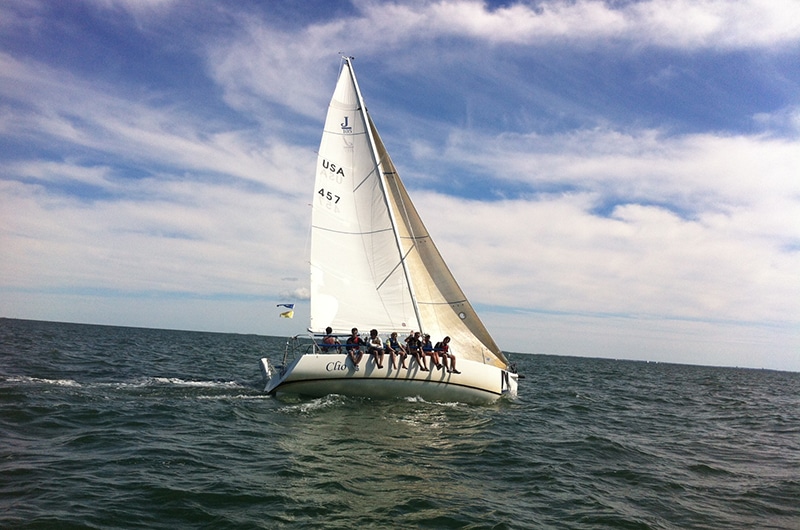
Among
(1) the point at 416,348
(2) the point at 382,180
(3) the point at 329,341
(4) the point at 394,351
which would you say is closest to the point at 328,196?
(2) the point at 382,180

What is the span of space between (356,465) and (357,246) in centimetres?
896

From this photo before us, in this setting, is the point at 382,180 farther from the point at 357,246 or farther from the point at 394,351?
the point at 394,351

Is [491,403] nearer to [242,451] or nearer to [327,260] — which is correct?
[327,260]

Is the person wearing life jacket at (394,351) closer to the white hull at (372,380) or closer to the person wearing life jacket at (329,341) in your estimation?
the white hull at (372,380)

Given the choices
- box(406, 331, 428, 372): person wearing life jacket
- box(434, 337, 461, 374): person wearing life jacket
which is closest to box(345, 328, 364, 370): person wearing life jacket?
box(406, 331, 428, 372): person wearing life jacket

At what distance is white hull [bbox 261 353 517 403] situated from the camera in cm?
1462

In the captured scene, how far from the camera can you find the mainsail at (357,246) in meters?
16.9

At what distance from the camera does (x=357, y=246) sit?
17.2m

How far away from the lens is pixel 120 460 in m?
8.50

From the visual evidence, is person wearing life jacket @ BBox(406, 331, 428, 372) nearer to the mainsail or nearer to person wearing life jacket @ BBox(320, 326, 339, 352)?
the mainsail

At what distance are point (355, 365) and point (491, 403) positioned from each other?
4550 millimetres

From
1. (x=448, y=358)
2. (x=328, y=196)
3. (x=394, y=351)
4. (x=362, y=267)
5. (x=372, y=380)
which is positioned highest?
(x=328, y=196)

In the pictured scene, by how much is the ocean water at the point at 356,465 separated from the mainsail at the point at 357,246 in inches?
114

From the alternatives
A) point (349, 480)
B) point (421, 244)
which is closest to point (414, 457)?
point (349, 480)
